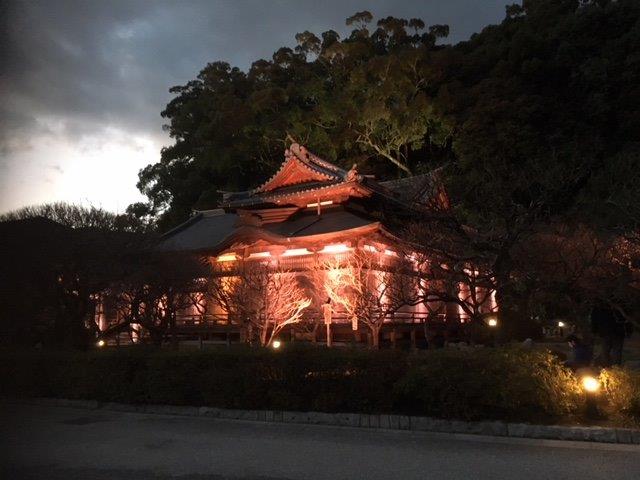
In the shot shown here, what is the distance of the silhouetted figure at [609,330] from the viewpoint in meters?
13.4

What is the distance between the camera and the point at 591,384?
337 inches

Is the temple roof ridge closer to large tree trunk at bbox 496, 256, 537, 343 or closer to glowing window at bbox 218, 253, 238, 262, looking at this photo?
glowing window at bbox 218, 253, 238, 262

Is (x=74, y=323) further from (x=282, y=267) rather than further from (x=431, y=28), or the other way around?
(x=431, y=28)

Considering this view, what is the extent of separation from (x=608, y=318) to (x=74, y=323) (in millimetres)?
14920

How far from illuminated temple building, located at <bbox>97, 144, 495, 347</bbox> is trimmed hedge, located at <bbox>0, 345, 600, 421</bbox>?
735 centimetres

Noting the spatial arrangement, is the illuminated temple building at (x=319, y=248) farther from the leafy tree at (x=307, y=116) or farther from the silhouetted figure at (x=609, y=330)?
the leafy tree at (x=307, y=116)

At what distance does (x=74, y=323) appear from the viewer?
51.2 ft

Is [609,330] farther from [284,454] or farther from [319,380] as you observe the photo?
[284,454]

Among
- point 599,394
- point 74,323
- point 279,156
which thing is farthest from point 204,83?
point 599,394

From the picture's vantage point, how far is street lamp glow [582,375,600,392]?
8.57 metres

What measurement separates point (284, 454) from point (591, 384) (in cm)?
506

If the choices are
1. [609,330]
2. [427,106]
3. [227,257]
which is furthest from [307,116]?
[609,330]

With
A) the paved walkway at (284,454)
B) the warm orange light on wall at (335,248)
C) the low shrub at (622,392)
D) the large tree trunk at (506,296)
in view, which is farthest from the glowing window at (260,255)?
the low shrub at (622,392)

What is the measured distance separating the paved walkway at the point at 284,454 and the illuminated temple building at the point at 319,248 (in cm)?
904
